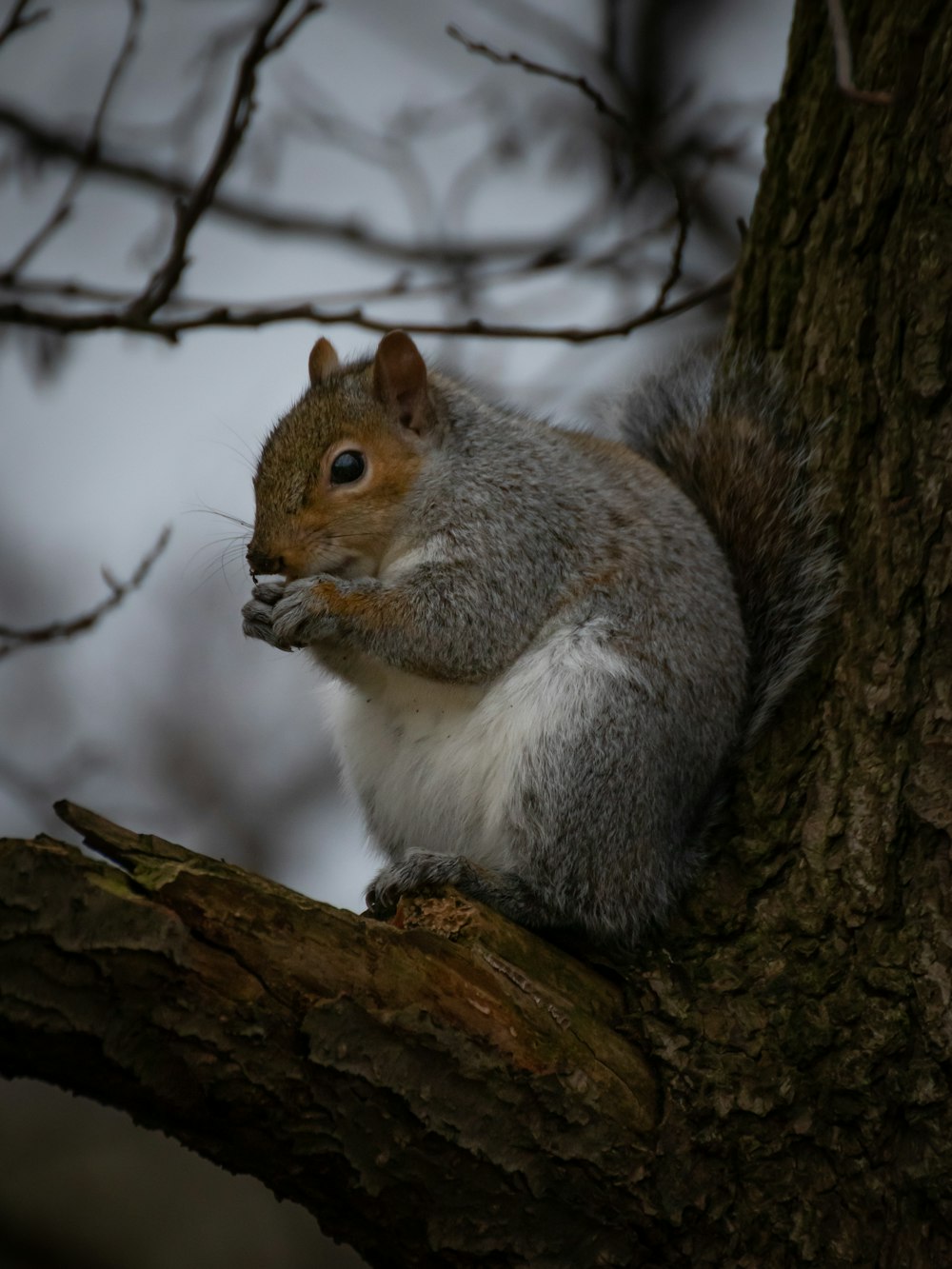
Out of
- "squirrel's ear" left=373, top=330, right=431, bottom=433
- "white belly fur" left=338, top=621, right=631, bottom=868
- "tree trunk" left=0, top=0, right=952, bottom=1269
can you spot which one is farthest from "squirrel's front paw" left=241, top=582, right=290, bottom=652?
"tree trunk" left=0, top=0, right=952, bottom=1269

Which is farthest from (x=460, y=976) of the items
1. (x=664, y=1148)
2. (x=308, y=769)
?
(x=308, y=769)

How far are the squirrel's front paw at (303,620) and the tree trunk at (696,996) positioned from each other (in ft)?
1.60

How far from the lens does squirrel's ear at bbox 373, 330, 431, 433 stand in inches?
92.5

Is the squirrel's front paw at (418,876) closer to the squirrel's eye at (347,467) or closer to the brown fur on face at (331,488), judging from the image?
the brown fur on face at (331,488)

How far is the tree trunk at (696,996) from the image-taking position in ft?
4.81

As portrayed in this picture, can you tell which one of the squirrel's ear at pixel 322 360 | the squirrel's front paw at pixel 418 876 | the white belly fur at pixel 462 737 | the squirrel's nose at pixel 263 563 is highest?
the squirrel's ear at pixel 322 360

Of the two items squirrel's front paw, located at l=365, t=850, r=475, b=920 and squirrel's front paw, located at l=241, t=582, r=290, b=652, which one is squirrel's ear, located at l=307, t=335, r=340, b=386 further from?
squirrel's front paw, located at l=365, t=850, r=475, b=920

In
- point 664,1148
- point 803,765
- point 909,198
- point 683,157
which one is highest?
point 683,157

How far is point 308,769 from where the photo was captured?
463cm

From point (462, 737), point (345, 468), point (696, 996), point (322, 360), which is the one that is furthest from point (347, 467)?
point (696, 996)

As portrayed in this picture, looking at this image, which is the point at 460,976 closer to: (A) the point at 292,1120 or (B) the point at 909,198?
(A) the point at 292,1120

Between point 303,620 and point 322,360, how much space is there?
0.74 metres

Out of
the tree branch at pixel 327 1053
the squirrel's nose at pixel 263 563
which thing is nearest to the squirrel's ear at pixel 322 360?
the squirrel's nose at pixel 263 563

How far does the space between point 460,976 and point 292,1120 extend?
30 cm
